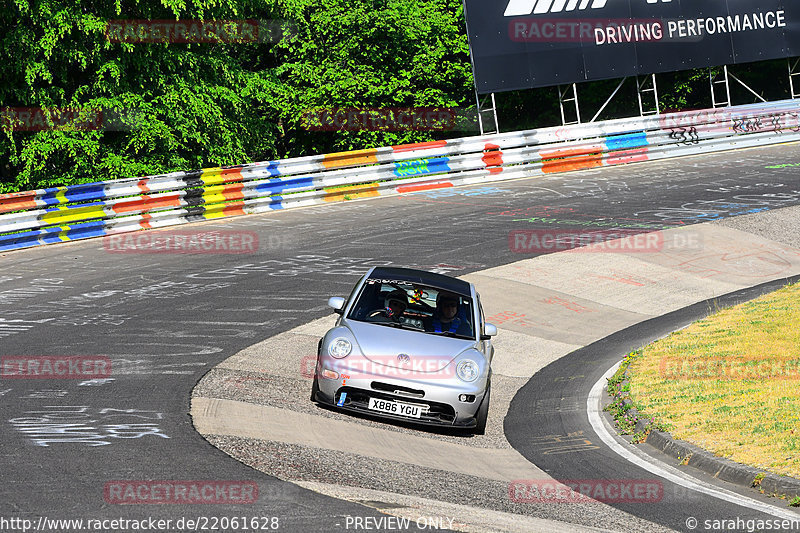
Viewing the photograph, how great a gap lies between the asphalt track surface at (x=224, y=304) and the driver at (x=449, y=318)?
1274 mm

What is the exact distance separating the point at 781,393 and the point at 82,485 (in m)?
7.50

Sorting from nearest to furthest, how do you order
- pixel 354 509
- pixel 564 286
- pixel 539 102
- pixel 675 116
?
pixel 354 509, pixel 564 286, pixel 675 116, pixel 539 102

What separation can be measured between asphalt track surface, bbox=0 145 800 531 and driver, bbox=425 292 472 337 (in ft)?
4.18

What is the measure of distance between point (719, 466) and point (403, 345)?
3.20 metres

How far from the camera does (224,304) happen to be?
571 inches

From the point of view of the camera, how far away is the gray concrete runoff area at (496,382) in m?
7.28

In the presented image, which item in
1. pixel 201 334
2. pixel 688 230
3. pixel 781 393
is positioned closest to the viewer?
pixel 781 393

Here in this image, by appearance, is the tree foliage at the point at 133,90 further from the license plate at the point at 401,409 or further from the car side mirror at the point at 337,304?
the license plate at the point at 401,409

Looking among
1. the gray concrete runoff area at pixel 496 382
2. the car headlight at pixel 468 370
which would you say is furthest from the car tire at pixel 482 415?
the car headlight at pixel 468 370

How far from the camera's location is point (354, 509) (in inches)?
259

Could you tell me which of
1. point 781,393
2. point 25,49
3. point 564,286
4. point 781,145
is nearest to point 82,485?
point 781,393

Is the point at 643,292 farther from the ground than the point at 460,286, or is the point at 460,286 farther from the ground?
the point at 460,286

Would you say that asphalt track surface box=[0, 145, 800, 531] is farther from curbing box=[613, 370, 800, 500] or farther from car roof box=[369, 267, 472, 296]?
car roof box=[369, 267, 472, 296]

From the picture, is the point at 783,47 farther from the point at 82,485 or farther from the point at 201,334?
the point at 82,485
